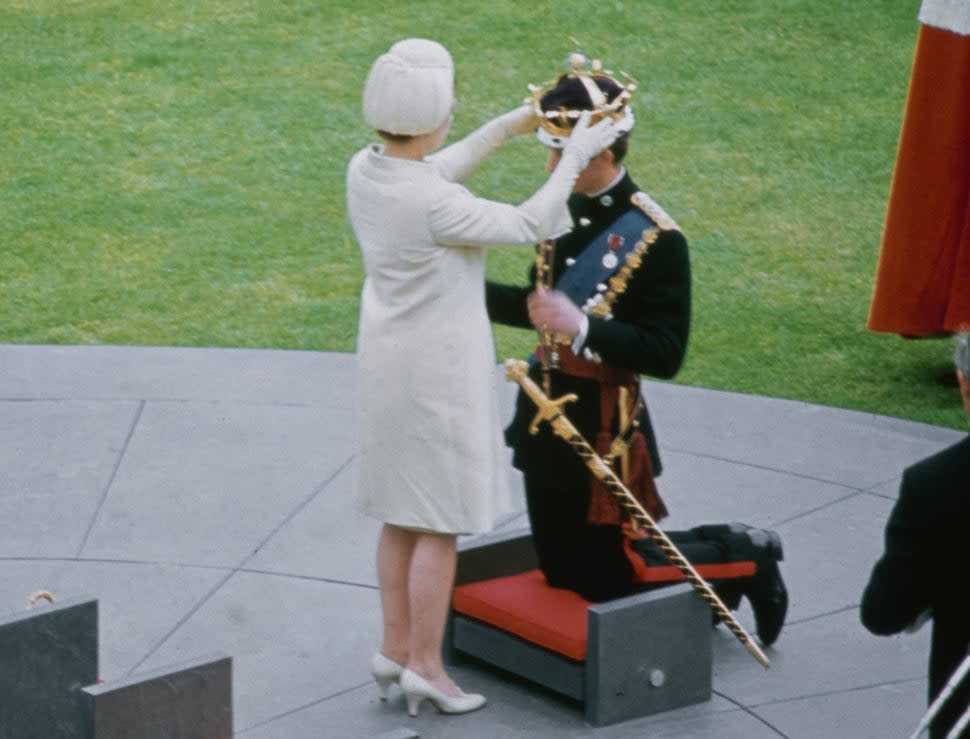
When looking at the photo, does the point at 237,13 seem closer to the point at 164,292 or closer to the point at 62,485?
the point at 164,292

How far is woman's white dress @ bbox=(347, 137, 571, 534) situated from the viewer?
17.0 ft

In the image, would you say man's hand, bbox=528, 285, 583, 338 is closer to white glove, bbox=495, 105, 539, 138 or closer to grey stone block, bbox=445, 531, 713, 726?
white glove, bbox=495, 105, 539, 138

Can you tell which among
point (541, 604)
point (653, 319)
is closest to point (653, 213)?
point (653, 319)

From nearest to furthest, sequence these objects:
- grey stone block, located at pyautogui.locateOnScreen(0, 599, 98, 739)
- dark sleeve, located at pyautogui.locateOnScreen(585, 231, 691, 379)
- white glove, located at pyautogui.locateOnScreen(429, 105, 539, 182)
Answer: grey stone block, located at pyautogui.locateOnScreen(0, 599, 98, 739) → dark sleeve, located at pyautogui.locateOnScreen(585, 231, 691, 379) → white glove, located at pyautogui.locateOnScreen(429, 105, 539, 182)

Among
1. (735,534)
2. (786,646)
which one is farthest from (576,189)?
(786,646)

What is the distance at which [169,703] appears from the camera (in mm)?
4945

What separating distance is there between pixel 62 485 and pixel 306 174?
4.82 metres

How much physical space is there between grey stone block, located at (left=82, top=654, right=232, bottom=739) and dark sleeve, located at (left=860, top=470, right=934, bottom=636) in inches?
78.4

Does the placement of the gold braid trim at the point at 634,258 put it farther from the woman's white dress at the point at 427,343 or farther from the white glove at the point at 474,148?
the white glove at the point at 474,148

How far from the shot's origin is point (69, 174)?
11.9m

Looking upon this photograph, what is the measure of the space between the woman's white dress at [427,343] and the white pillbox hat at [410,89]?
12 cm

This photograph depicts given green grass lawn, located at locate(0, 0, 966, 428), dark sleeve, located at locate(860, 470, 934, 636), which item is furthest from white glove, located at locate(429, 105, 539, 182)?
green grass lawn, located at locate(0, 0, 966, 428)

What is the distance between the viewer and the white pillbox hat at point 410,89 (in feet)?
16.8

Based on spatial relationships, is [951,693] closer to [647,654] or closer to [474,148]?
[647,654]
